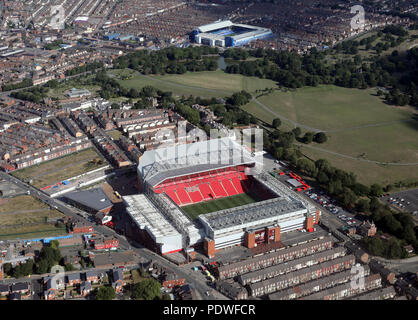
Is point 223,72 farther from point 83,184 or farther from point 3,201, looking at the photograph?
point 3,201

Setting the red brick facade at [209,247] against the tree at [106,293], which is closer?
the tree at [106,293]

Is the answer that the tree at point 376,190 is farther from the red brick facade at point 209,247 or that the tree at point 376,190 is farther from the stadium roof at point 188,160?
the red brick facade at point 209,247

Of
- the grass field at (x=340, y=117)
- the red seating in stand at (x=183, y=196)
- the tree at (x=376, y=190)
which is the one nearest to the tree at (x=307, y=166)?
the grass field at (x=340, y=117)

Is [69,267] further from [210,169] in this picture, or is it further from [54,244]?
[210,169]

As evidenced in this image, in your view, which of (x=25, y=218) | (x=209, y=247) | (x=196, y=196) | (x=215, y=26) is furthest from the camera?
(x=215, y=26)

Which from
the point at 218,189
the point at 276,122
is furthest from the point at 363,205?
the point at 276,122
